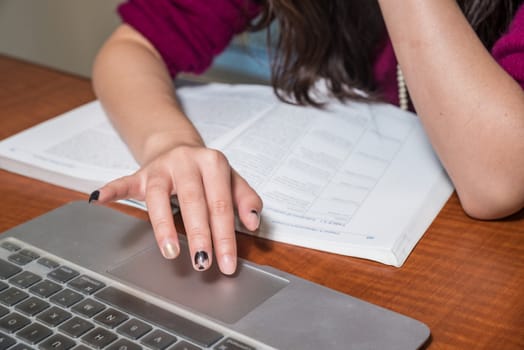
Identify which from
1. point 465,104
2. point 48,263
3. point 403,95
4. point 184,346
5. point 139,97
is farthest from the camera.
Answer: point 403,95

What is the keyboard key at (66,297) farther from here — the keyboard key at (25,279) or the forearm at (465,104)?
the forearm at (465,104)

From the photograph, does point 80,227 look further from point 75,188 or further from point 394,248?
point 394,248

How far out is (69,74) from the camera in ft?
3.49

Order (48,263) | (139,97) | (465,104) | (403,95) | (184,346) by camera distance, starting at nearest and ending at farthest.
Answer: (184,346) < (48,263) < (465,104) < (139,97) < (403,95)

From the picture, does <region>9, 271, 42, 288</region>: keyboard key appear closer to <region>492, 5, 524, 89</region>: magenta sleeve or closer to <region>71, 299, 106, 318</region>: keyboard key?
<region>71, 299, 106, 318</region>: keyboard key

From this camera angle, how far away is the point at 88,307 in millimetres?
545

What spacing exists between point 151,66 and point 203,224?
0.40 m

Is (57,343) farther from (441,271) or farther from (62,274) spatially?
(441,271)

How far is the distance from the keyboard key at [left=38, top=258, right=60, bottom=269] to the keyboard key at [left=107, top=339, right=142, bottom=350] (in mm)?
121

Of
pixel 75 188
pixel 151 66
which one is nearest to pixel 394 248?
pixel 75 188

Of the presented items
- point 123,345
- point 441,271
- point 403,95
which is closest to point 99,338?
point 123,345

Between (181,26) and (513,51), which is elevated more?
(513,51)

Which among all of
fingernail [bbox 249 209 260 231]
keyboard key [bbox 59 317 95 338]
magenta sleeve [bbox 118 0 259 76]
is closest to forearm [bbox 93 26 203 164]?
magenta sleeve [bbox 118 0 259 76]

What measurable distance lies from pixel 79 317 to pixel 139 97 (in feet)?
1.30
